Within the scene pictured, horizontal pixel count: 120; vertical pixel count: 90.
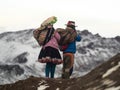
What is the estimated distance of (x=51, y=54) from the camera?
21250mm

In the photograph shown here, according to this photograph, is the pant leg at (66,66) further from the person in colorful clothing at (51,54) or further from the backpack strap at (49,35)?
the backpack strap at (49,35)

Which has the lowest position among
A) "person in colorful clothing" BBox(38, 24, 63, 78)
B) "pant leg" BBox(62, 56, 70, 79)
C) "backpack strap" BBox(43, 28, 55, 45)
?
"pant leg" BBox(62, 56, 70, 79)

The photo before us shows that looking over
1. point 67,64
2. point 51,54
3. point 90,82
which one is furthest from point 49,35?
point 90,82

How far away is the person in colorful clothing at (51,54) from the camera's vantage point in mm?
21109

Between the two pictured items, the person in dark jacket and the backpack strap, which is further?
the person in dark jacket

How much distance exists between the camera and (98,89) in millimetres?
13406

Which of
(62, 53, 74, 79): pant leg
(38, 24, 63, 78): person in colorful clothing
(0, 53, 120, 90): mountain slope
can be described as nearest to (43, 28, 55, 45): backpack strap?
(38, 24, 63, 78): person in colorful clothing

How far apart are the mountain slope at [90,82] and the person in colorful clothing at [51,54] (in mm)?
3029

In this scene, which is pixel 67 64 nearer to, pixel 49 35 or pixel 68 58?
pixel 68 58

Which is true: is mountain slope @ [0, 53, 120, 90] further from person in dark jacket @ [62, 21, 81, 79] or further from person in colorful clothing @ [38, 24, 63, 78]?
person in dark jacket @ [62, 21, 81, 79]

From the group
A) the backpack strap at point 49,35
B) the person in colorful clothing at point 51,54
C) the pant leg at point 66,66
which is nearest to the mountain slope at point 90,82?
the person in colorful clothing at point 51,54

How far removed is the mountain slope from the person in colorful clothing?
9.94 feet

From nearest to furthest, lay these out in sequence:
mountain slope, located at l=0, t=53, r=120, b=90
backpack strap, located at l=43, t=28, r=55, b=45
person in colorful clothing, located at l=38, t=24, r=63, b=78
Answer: mountain slope, located at l=0, t=53, r=120, b=90, backpack strap, located at l=43, t=28, r=55, b=45, person in colorful clothing, located at l=38, t=24, r=63, b=78

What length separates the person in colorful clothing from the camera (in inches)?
831
